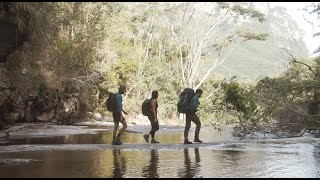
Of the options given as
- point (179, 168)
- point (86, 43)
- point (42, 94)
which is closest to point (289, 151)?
point (179, 168)

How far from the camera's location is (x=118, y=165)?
28.4 feet

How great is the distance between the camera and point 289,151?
1130 cm

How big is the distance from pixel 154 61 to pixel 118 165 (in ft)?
127

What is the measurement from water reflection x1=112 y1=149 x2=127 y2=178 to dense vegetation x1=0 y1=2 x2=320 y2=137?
4.17m

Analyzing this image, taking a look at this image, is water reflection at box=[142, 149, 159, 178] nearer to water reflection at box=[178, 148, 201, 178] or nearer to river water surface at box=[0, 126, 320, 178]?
river water surface at box=[0, 126, 320, 178]

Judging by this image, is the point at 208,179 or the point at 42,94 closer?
the point at 208,179

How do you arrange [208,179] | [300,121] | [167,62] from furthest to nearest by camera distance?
[167,62] < [300,121] < [208,179]

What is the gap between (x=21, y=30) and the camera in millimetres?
10969

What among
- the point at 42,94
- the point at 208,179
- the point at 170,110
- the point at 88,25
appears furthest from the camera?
the point at 170,110

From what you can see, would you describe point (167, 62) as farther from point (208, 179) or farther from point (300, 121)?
point (208, 179)

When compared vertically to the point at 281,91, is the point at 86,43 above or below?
above

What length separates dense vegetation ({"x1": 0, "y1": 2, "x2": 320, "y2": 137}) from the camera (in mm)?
16641

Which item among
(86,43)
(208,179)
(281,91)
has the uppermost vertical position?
(86,43)

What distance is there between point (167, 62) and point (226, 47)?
25.2ft
